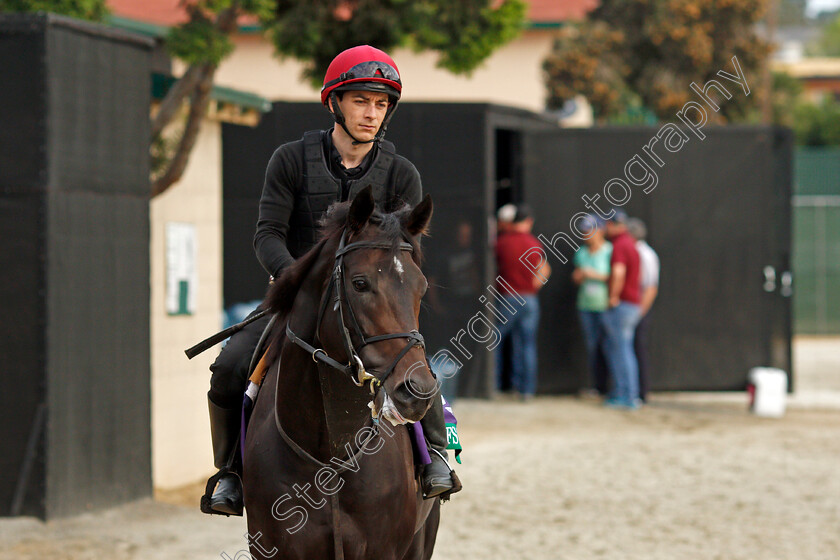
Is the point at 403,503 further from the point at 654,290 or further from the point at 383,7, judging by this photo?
the point at 654,290

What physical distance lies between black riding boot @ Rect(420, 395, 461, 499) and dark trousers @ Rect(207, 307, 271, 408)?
2.49ft

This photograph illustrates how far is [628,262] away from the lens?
537 inches

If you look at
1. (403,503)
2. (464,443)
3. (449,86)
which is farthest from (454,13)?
(449,86)

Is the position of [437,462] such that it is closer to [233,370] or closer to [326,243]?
[233,370]

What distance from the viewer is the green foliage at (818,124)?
40531 mm

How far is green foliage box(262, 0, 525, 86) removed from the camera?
9.60 meters

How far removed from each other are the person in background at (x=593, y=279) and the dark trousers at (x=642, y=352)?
47 cm

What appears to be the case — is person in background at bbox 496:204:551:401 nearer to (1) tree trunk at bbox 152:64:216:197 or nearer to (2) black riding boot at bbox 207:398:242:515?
(1) tree trunk at bbox 152:64:216:197

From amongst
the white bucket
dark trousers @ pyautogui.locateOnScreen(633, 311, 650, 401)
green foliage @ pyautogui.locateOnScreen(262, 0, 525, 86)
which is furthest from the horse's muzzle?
dark trousers @ pyautogui.locateOnScreen(633, 311, 650, 401)

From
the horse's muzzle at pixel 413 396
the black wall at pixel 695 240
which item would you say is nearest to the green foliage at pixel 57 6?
the horse's muzzle at pixel 413 396

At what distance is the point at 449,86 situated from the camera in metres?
24.4

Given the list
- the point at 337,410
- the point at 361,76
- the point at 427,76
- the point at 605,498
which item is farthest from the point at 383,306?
the point at 427,76

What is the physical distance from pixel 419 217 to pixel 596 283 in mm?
10306

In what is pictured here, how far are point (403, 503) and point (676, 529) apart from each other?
447 centimetres
